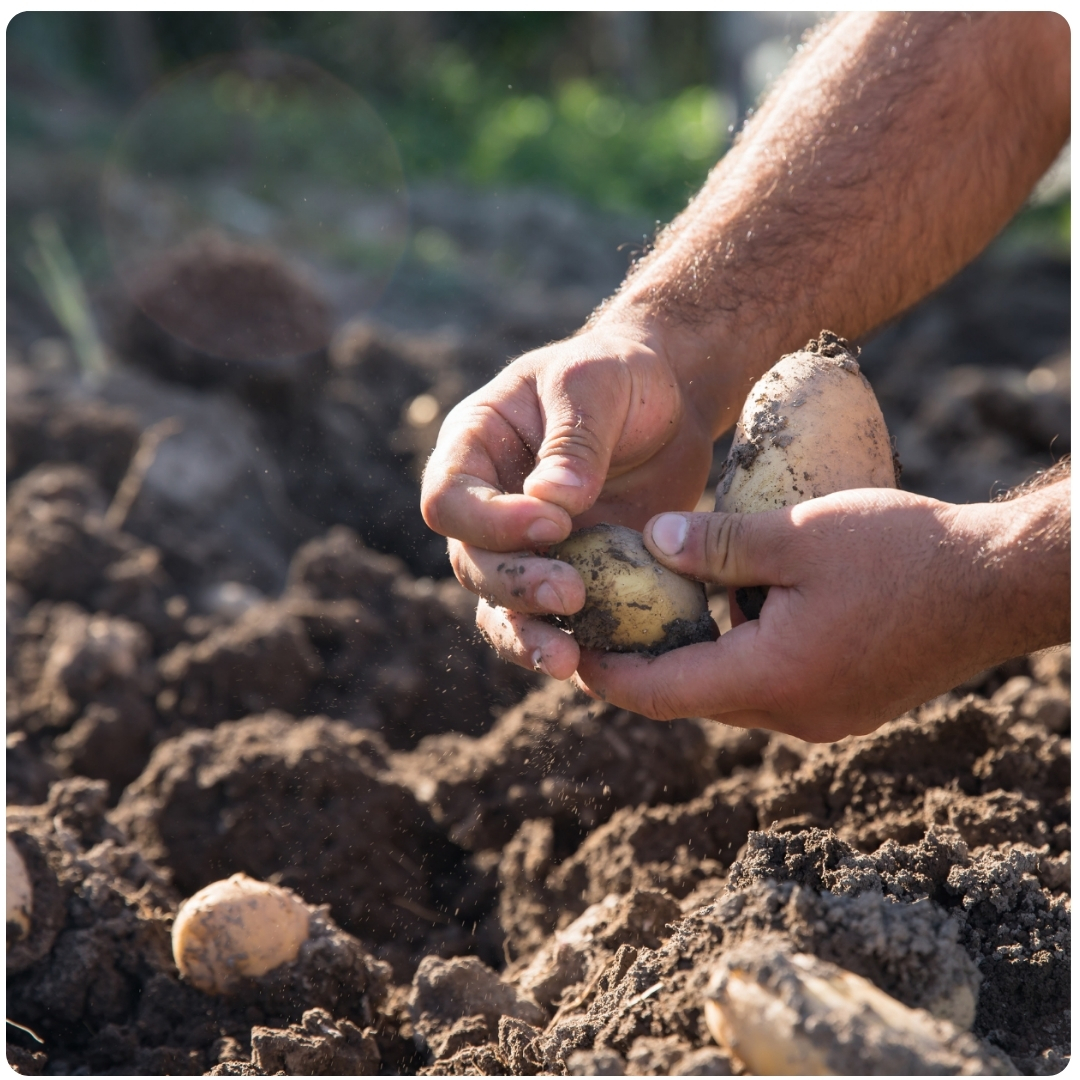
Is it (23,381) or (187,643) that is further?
(23,381)

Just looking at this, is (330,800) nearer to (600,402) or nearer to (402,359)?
(600,402)

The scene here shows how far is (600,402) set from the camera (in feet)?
6.71

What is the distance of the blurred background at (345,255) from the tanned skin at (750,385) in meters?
0.37

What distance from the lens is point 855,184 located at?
256 cm

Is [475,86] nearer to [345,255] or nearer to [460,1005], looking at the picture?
[345,255]

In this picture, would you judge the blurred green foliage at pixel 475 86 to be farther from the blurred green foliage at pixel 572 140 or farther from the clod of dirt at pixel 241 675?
the clod of dirt at pixel 241 675

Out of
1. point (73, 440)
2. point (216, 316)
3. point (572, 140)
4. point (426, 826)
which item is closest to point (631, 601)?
point (426, 826)

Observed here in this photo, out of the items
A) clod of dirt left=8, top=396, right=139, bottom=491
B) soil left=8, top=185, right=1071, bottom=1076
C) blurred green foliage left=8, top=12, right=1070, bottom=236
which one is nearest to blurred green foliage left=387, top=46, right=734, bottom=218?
blurred green foliage left=8, top=12, right=1070, bottom=236

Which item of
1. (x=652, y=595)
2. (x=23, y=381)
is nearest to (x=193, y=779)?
(x=652, y=595)

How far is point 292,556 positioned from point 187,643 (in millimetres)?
989

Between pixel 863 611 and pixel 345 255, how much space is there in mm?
7799

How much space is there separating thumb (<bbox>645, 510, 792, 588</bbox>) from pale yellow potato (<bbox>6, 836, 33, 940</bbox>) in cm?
143

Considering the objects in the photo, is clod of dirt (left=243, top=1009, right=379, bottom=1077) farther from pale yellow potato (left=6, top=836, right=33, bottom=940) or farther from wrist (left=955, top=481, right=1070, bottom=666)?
wrist (left=955, top=481, right=1070, bottom=666)

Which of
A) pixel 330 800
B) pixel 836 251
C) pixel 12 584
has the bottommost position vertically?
pixel 330 800
